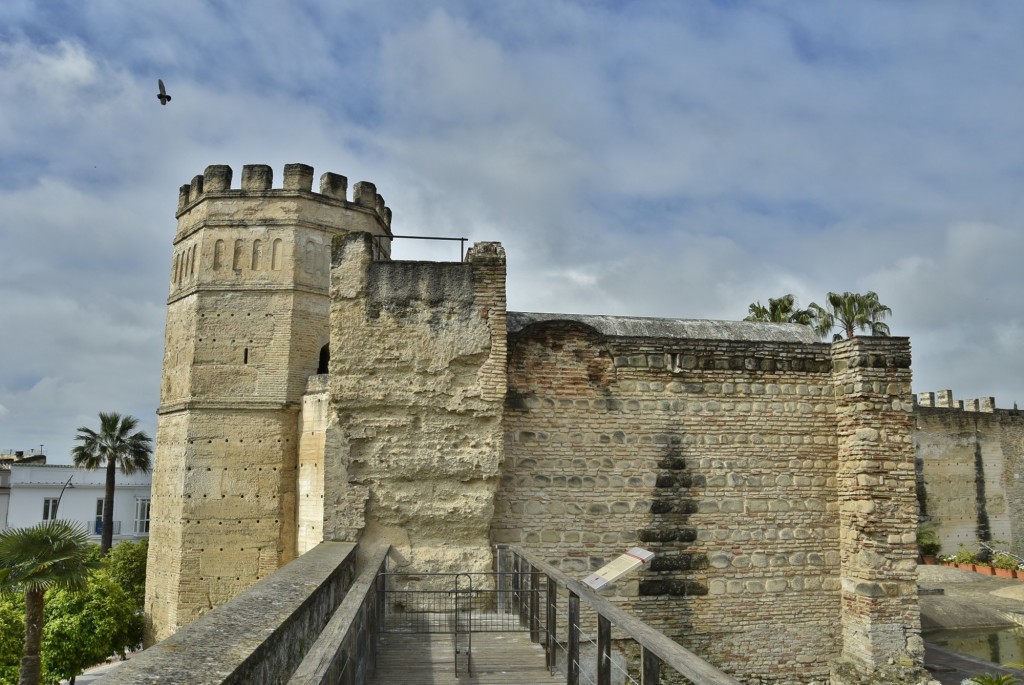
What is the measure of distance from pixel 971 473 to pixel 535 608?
29319mm

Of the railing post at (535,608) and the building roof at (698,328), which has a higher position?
the building roof at (698,328)

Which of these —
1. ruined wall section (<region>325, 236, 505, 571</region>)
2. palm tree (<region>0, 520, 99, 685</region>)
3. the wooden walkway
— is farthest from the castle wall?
the wooden walkway

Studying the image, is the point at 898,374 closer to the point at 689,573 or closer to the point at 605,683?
the point at 689,573

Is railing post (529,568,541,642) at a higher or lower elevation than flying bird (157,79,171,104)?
lower

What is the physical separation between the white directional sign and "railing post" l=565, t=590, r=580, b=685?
0.52 ft

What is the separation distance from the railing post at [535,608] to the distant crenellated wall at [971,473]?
1038 inches

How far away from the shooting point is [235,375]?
20656 mm

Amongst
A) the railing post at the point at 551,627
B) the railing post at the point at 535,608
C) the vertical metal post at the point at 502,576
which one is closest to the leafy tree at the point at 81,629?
the vertical metal post at the point at 502,576

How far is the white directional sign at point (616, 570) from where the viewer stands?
16.5 feet

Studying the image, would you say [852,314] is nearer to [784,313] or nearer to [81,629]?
[784,313]

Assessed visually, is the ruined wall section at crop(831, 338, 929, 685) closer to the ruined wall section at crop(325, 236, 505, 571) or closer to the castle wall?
the ruined wall section at crop(325, 236, 505, 571)

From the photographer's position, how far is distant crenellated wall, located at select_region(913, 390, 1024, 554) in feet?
95.6

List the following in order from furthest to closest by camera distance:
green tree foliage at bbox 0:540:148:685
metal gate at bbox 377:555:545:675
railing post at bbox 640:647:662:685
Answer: green tree foliage at bbox 0:540:148:685, metal gate at bbox 377:555:545:675, railing post at bbox 640:647:662:685

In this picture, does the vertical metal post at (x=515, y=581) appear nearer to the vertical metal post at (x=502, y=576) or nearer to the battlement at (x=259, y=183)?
the vertical metal post at (x=502, y=576)
